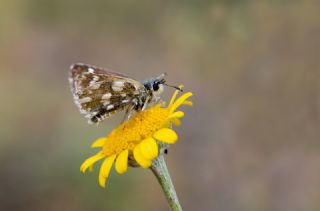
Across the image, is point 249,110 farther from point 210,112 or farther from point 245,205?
point 245,205

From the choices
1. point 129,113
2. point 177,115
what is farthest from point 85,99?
point 177,115

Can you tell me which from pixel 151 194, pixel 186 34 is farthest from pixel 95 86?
pixel 186 34

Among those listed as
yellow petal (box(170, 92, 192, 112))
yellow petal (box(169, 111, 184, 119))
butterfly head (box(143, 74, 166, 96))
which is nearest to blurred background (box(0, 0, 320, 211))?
butterfly head (box(143, 74, 166, 96))

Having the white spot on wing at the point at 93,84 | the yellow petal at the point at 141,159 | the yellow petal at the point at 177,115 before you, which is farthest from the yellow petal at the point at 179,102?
the white spot on wing at the point at 93,84

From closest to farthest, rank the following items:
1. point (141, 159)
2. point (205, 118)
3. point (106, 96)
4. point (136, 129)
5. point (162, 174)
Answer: point (141, 159), point (162, 174), point (136, 129), point (106, 96), point (205, 118)

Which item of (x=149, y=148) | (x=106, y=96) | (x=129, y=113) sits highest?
(x=106, y=96)

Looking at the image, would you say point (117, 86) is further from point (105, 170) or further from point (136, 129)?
point (105, 170)
